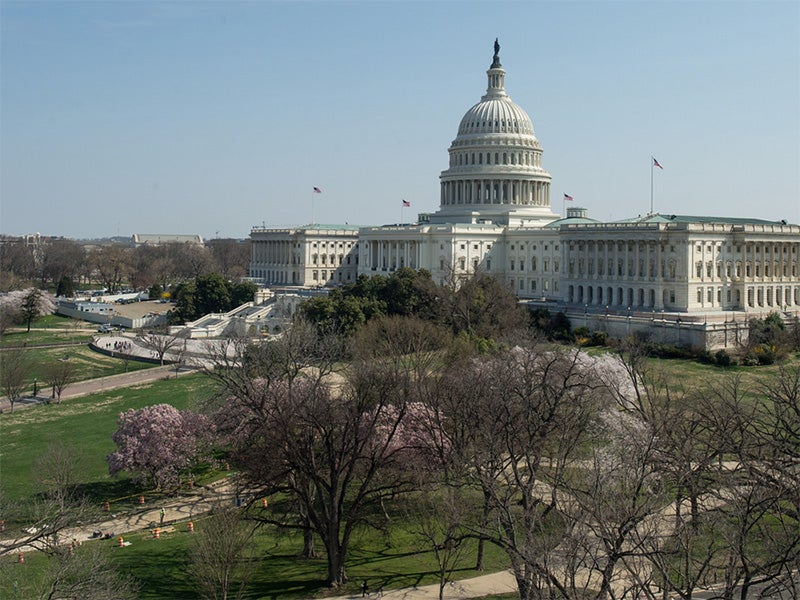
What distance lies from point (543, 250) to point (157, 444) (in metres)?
74.9

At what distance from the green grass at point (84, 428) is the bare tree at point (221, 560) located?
1307cm

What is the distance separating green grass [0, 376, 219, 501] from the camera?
4778 cm

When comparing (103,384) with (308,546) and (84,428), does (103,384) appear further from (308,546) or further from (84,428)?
(308,546)

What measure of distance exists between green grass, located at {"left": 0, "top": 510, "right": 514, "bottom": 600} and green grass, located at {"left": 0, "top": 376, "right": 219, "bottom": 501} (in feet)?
28.9

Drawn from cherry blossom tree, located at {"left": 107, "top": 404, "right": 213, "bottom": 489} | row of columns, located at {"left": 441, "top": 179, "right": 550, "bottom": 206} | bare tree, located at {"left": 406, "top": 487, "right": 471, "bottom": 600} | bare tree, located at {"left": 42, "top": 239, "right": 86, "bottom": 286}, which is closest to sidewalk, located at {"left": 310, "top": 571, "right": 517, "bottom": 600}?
bare tree, located at {"left": 406, "top": 487, "right": 471, "bottom": 600}

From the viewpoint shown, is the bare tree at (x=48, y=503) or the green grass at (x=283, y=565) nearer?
the green grass at (x=283, y=565)

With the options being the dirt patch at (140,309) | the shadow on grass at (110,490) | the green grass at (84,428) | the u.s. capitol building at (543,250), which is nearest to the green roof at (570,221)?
the u.s. capitol building at (543,250)

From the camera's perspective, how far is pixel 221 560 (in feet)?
105

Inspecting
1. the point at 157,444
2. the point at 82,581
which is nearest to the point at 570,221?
the point at 157,444

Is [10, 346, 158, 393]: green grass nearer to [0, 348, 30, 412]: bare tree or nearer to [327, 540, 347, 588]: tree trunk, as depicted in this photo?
[0, 348, 30, 412]: bare tree

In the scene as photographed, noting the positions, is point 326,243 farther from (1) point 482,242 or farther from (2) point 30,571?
(2) point 30,571

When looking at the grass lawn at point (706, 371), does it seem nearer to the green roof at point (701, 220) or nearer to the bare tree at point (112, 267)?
the green roof at point (701, 220)

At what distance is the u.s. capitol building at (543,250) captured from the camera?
92.6 meters

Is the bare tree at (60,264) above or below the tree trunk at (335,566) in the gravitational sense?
above
